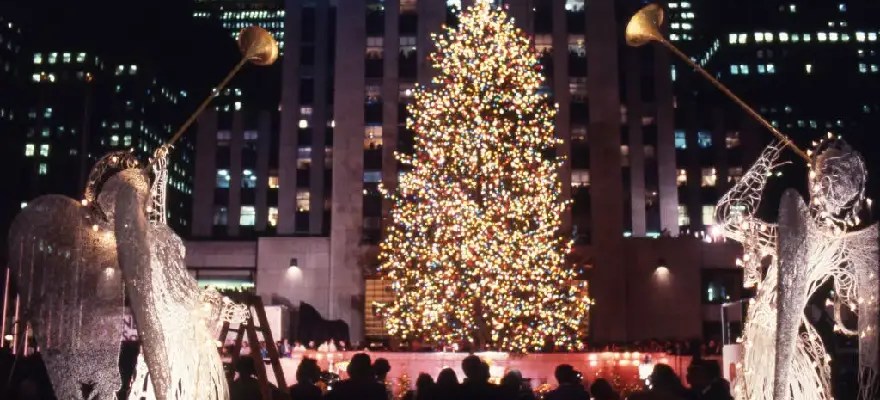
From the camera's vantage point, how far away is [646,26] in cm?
1106

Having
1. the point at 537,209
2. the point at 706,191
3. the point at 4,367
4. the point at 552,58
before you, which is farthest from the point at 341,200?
the point at 4,367

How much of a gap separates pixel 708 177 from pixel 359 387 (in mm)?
49825

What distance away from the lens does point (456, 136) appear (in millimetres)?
28875

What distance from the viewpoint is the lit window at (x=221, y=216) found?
5253 centimetres

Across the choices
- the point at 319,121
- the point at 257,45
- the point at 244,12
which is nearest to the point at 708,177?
the point at 319,121

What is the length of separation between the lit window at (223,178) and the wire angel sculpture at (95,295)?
44.3 m

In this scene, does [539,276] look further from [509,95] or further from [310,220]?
[310,220]

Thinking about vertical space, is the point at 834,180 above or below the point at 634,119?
below

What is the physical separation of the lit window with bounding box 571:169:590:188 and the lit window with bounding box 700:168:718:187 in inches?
675

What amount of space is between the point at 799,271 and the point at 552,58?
34909mm

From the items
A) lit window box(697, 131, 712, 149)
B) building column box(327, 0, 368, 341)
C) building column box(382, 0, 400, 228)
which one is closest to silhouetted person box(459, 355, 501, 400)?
building column box(327, 0, 368, 341)

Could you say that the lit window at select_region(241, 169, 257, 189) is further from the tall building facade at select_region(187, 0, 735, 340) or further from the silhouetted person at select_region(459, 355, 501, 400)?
the silhouetted person at select_region(459, 355, 501, 400)

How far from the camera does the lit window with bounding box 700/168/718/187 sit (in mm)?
55312

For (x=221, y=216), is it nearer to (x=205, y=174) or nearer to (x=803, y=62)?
(x=205, y=174)
